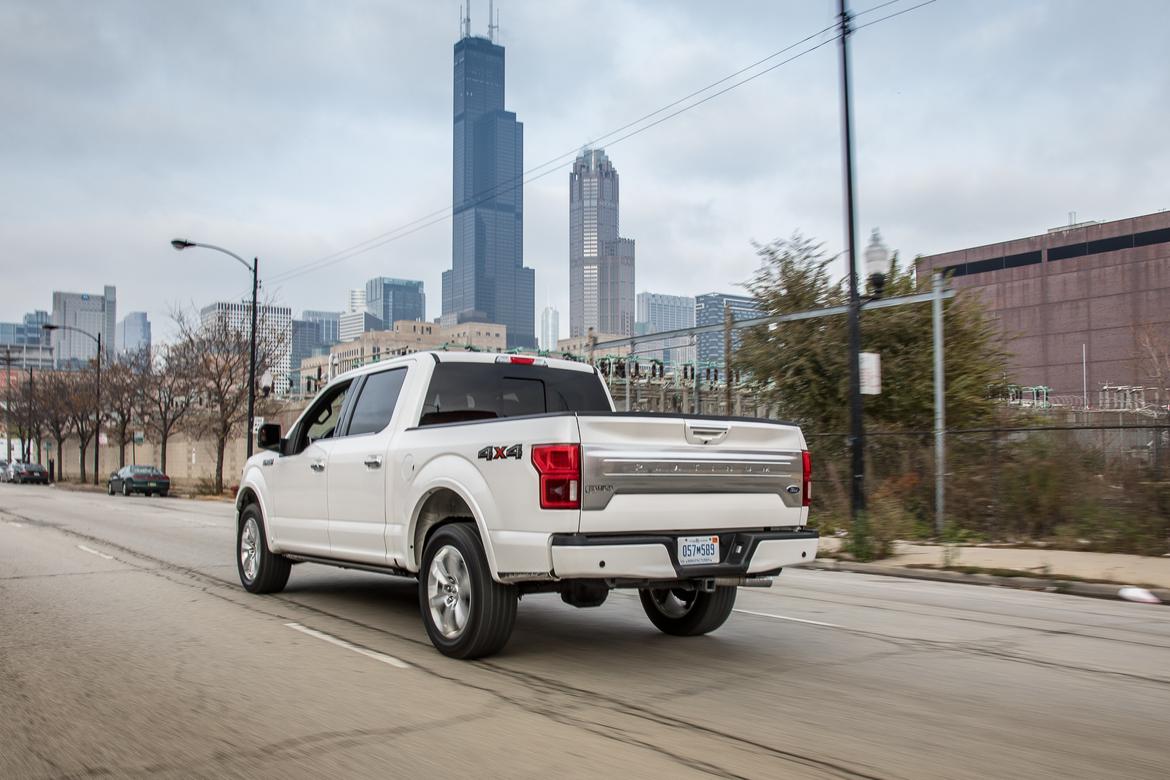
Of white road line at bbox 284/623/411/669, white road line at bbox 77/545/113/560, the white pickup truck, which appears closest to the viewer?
the white pickup truck

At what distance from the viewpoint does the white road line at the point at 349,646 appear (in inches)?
255

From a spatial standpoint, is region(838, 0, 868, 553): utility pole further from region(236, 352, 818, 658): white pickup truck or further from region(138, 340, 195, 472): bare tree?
region(138, 340, 195, 472): bare tree

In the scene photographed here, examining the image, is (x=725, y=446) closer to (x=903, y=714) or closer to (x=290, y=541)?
(x=903, y=714)

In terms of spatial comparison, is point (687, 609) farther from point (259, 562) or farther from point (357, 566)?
point (259, 562)

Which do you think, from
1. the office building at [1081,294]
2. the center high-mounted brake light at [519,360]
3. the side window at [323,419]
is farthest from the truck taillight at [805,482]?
the office building at [1081,294]

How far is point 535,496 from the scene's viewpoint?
5867 mm

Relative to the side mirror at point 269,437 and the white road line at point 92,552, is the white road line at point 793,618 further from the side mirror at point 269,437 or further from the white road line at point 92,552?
the white road line at point 92,552

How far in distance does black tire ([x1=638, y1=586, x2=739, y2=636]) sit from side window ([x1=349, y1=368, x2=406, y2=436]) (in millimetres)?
2490

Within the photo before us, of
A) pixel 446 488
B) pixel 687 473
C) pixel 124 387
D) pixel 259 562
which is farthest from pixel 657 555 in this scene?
pixel 124 387

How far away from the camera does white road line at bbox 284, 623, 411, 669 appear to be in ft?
21.2

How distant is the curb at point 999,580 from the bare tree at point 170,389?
3542 cm

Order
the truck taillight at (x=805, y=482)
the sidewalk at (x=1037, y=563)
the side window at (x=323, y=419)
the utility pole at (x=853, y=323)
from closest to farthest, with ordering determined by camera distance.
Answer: the truck taillight at (x=805, y=482), the side window at (x=323, y=419), the sidewalk at (x=1037, y=563), the utility pole at (x=853, y=323)

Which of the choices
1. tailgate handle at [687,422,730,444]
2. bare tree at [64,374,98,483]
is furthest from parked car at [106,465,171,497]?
tailgate handle at [687,422,730,444]

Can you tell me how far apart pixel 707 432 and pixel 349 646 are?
9.92 ft
